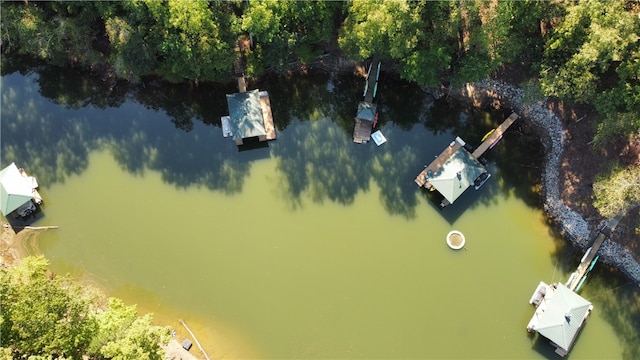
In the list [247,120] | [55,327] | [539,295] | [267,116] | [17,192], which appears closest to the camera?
[55,327]

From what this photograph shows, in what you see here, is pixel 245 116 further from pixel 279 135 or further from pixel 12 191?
pixel 12 191

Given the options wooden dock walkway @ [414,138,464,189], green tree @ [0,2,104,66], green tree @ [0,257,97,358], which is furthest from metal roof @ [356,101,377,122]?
green tree @ [0,257,97,358]

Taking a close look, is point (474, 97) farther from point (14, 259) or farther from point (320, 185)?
point (14, 259)

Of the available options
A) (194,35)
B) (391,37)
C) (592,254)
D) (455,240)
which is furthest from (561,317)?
(194,35)

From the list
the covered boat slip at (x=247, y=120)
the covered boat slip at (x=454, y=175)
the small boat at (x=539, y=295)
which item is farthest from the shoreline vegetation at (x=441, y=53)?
the covered boat slip at (x=454, y=175)

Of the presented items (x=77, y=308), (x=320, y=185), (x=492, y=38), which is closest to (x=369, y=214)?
(x=320, y=185)

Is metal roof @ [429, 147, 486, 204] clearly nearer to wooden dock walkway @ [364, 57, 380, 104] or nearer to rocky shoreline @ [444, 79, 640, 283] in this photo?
rocky shoreline @ [444, 79, 640, 283]

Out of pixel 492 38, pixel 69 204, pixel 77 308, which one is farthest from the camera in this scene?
pixel 69 204
